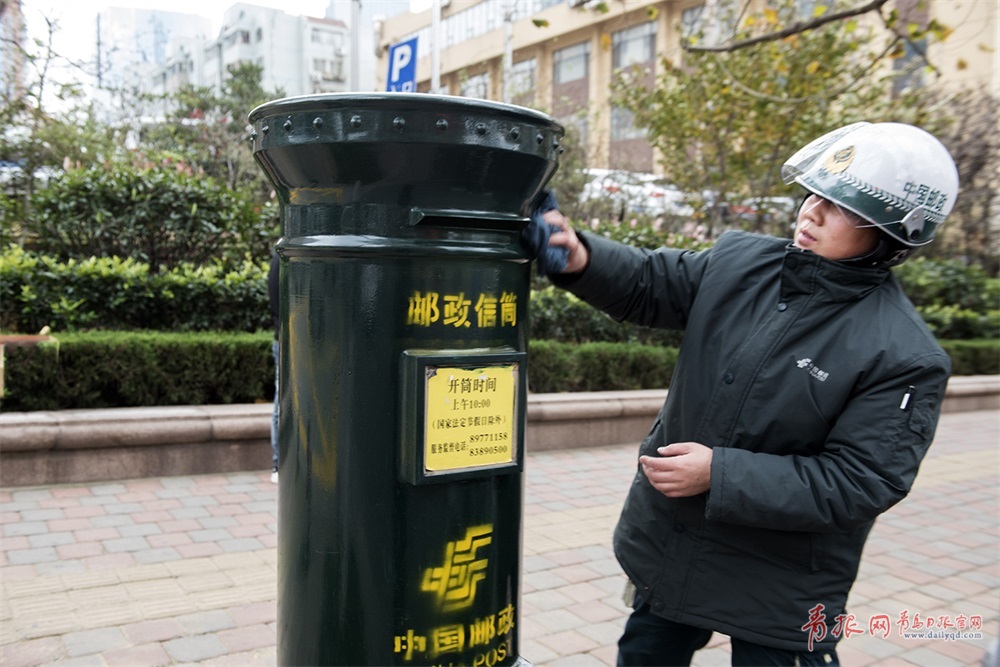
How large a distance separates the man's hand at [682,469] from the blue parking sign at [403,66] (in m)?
7.04

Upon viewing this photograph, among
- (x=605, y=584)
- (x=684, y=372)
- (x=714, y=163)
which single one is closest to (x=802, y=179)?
(x=684, y=372)

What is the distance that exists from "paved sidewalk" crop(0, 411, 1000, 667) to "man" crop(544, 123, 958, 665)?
4.70 ft

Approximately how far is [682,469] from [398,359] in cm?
65

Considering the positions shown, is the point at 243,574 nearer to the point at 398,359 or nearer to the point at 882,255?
the point at 398,359

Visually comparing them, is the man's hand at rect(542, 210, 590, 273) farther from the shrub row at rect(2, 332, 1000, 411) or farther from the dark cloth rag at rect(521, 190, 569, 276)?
the shrub row at rect(2, 332, 1000, 411)

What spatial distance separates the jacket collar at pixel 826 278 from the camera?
182 centimetres

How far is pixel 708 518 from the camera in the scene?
5.93ft

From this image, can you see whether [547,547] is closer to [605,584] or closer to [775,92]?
[605,584]

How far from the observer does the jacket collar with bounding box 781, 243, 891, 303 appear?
1.82m

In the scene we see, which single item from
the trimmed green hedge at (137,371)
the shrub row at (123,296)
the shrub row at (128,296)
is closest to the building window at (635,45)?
the shrub row at (128,296)

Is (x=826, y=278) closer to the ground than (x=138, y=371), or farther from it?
farther from it

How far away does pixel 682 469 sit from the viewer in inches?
69.9

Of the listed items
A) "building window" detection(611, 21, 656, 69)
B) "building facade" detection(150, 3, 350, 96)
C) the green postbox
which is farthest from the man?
"building facade" detection(150, 3, 350, 96)

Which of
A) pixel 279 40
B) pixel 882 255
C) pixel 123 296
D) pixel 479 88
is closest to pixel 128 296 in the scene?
pixel 123 296
